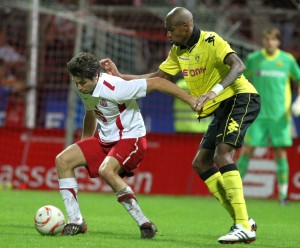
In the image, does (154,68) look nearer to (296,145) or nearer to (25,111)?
(25,111)

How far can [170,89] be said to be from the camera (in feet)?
24.6

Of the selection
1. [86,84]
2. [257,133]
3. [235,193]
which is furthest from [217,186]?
[257,133]

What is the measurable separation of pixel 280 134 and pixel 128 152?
5.42 meters

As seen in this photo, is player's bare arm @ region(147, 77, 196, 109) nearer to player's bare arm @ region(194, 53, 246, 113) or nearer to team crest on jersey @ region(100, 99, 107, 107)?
player's bare arm @ region(194, 53, 246, 113)

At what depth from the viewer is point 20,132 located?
15.0m

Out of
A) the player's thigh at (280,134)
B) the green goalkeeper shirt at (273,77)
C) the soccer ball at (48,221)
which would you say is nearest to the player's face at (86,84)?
the soccer ball at (48,221)

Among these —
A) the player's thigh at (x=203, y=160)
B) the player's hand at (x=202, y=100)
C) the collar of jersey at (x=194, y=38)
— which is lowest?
the player's thigh at (x=203, y=160)

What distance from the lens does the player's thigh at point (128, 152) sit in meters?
7.82

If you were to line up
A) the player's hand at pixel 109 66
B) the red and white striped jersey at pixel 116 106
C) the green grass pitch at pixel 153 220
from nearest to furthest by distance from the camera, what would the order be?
the green grass pitch at pixel 153 220, the red and white striped jersey at pixel 116 106, the player's hand at pixel 109 66

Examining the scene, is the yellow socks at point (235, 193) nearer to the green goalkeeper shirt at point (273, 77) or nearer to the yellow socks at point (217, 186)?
the yellow socks at point (217, 186)

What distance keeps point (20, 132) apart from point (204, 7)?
4542 mm

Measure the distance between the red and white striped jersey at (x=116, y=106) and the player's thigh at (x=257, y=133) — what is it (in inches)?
199

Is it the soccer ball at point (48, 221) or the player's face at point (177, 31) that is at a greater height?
the player's face at point (177, 31)

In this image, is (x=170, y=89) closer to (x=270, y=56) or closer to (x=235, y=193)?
(x=235, y=193)
